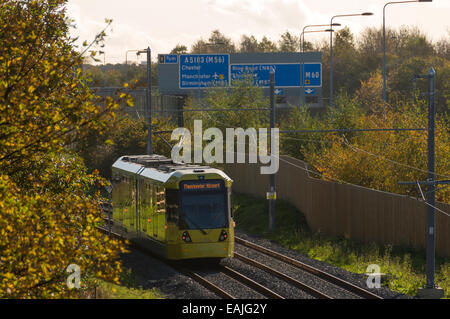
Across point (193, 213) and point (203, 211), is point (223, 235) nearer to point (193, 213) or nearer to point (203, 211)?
point (203, 211)

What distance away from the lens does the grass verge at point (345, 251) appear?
21.7m

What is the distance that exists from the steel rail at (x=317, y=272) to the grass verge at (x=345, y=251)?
4.49 ft

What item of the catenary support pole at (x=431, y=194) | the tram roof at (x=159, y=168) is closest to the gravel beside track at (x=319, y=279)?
the catenary support pole at (x=431, y=194)

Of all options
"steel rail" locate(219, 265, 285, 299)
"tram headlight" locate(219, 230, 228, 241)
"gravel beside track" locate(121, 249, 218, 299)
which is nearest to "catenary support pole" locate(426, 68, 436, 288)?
"steel rail" locate(219, 265, 285, 299)

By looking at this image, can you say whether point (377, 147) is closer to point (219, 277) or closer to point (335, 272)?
point (335, 272)

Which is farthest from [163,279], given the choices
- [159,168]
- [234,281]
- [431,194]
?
[431,194]

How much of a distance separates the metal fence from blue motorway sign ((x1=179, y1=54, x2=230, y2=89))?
19406 millimetres

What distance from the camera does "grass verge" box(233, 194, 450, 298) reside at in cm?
2170

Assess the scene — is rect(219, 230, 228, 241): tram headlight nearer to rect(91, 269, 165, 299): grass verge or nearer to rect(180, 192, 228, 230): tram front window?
rect(180, 192, 228, 230): tram front window

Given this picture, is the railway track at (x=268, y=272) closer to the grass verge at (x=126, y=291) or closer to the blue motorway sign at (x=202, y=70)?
the grass verge at (x=126, y=291)

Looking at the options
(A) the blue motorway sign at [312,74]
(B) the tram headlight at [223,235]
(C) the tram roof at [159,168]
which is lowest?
(B) the tram headlight at [223,235]

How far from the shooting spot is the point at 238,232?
106ft

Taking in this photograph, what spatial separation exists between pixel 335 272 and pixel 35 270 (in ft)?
45.8

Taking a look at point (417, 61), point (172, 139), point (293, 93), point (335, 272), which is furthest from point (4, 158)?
point (417, 61)
